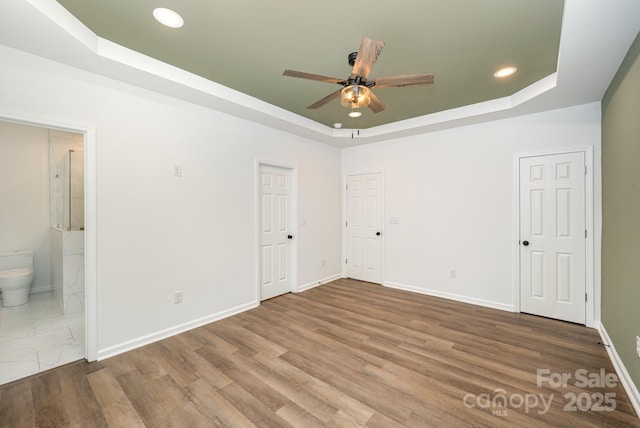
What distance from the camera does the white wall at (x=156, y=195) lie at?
7.64 ft

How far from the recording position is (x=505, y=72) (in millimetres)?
2709

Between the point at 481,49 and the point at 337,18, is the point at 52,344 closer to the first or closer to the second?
the point at 337,18

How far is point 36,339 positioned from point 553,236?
594 cm

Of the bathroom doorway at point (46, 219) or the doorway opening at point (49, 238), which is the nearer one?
the doorway opening at point (49, 238)

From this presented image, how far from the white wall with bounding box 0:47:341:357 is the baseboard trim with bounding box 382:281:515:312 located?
7.98 ft

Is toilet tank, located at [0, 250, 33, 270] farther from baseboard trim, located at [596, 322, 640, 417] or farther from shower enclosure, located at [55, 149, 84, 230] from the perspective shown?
baseboard trim, located at [596, 322, 640, 417]

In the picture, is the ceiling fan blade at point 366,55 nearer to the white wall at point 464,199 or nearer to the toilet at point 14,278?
the white wall at point 464,199

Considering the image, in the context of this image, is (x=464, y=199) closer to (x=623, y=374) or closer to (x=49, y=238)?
(x=623, y=374)

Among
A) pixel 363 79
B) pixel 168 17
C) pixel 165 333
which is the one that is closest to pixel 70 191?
pixel 165 333

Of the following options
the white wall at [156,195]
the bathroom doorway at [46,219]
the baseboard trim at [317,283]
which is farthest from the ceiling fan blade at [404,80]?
the bathroom doorway at [46,219]

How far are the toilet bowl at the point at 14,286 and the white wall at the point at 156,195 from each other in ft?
7.44

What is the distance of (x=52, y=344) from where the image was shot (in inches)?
105

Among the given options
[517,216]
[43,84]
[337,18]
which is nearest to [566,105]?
[517,216]

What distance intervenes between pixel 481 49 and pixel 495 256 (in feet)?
8.75
